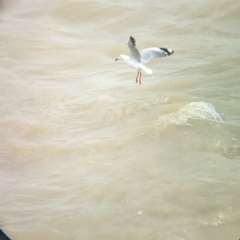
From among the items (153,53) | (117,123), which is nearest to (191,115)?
(117,123)

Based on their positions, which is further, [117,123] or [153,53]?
[117,123]

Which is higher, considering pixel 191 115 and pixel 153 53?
pixel 153 53

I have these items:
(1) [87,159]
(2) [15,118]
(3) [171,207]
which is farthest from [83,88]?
(3) [171,207]

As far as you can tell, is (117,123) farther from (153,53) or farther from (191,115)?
(153,53)

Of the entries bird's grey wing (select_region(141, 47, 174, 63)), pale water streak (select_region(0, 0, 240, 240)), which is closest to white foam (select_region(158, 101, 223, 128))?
pale water streak (select_region(0, 0, 240, 240))

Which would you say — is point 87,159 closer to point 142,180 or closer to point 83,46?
point 142,180
